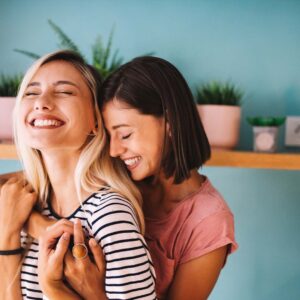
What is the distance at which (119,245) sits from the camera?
1.17m

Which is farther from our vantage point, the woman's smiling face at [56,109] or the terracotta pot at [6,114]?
the terracotta pot at [6,114]

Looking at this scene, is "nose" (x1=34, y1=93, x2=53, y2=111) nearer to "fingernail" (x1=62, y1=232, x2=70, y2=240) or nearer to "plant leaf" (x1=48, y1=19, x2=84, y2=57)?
"fingernail" (x1=62, y1=232, x2=70, y2=240)

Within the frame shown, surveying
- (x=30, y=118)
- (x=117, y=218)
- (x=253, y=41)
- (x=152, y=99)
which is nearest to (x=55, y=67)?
(x=30, y=118)

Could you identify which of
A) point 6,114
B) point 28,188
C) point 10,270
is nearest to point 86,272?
point 10,270

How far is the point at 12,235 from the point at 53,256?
18cm

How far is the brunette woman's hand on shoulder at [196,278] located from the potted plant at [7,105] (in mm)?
913

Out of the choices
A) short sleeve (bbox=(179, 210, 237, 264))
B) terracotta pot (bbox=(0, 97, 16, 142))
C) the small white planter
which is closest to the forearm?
short sleeve (bbox=(179, 210, 237, 264))

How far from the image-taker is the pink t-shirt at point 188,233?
1.41 metres

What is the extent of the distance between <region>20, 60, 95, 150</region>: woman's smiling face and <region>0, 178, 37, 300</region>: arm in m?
0.16

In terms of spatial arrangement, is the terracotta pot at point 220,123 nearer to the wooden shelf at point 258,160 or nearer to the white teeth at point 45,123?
the wooden shelf at point 258,160

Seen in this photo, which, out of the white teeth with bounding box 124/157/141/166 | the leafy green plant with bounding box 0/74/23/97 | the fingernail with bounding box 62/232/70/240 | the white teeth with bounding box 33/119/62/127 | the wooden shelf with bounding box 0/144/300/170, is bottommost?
the wooden shelf with bounding box 0/144/300/170

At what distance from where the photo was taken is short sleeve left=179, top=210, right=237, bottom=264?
4.58 ft

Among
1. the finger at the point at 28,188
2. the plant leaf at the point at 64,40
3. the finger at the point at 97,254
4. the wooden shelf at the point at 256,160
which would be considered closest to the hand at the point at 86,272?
the finger at the point at 97,254

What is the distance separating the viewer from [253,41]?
2.03m
